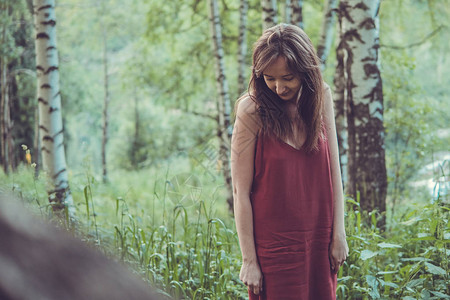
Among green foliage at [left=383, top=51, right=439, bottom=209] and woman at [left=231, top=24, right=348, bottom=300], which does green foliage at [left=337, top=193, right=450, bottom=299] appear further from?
green foliage at [left=383, top=51, right=439, bottom=209]

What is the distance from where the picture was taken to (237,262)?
3.68 meters

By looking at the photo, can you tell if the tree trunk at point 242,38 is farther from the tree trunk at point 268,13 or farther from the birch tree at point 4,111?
the birch tree at point 4,111

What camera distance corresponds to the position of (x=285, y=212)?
2.20 m

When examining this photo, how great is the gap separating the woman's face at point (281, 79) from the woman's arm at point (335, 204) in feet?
0.85

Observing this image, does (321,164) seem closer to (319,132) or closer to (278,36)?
(319,132)

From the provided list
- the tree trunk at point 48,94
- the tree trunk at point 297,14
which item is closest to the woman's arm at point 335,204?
the tree trunk at point 48,94

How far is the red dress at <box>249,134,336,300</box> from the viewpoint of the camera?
2.20 m

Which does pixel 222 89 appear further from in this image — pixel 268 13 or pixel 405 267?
pixel 405 267

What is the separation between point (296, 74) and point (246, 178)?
552 mm

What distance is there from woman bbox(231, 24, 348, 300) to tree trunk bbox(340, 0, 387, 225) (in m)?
2.56

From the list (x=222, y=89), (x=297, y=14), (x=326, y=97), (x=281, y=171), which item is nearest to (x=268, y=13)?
(x=297, y=14)

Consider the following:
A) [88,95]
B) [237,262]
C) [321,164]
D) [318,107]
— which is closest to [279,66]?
[318,107]

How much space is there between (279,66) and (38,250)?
1691 millimetres

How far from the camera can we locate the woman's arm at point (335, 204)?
7.70ft
